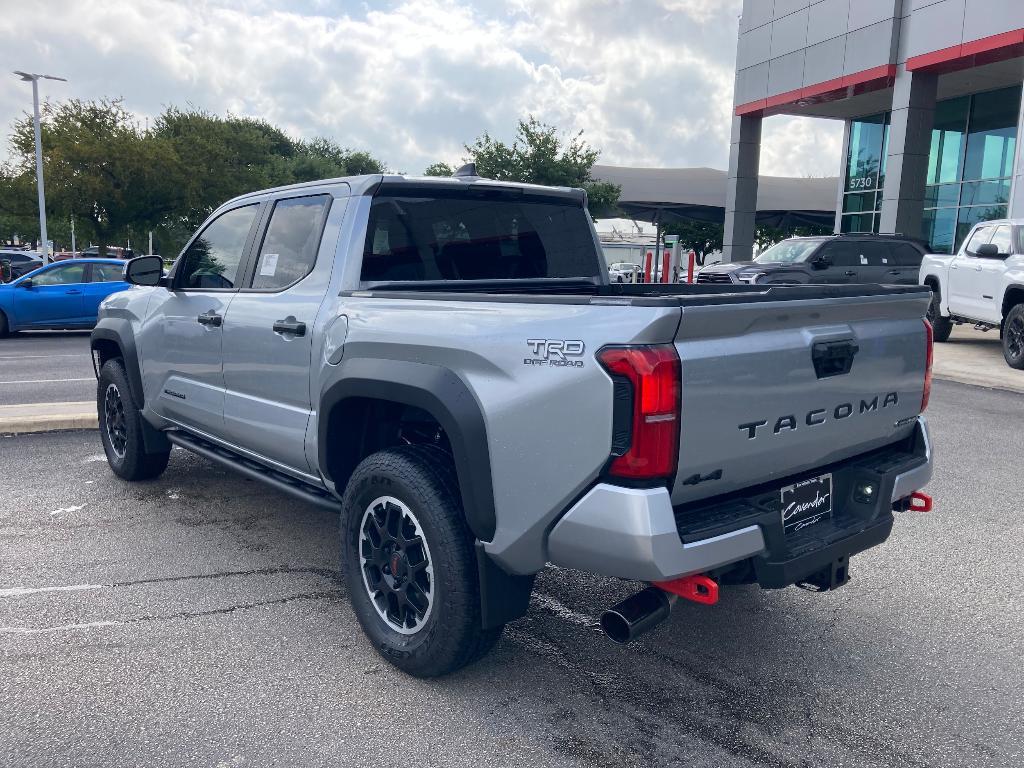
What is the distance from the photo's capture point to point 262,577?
14.3 feet

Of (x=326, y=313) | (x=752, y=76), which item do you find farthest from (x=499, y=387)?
(x=752, y=76)

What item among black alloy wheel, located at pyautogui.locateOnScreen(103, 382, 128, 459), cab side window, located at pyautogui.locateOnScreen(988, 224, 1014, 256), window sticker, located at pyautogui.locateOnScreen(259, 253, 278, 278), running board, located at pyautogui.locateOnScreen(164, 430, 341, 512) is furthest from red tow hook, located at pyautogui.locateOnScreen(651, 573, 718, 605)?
cab side window, located at pyautogui.locateOnScreen(988, 224, 1014, 256)

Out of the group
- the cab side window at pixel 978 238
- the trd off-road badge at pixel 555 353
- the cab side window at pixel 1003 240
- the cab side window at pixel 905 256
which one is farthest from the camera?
the cab side window at pixel 905 256

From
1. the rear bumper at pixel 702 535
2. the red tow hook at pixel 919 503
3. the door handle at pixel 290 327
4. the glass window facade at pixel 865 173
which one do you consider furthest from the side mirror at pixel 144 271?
the glass window facade at pixel 865 173

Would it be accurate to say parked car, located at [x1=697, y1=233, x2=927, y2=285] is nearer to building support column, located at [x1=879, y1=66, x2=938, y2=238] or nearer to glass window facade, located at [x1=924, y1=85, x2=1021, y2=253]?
building support column, located at [x1=879, y1=66, x2=938, y2=238]

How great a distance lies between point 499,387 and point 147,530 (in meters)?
3.16

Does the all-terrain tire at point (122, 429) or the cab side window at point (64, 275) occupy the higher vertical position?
the cab side window at point (64, 275)

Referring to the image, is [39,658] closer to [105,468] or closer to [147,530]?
[147,530]

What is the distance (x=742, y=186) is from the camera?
26.8m

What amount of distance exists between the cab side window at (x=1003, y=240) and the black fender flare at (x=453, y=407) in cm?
1187

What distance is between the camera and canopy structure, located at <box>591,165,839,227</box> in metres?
42.8

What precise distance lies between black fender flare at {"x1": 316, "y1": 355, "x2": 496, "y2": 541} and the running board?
2.57ft

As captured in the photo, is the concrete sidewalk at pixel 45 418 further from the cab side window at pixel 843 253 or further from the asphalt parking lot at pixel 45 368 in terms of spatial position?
the cab side window at pixel 843 253

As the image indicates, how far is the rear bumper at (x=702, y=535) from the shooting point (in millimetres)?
2557
